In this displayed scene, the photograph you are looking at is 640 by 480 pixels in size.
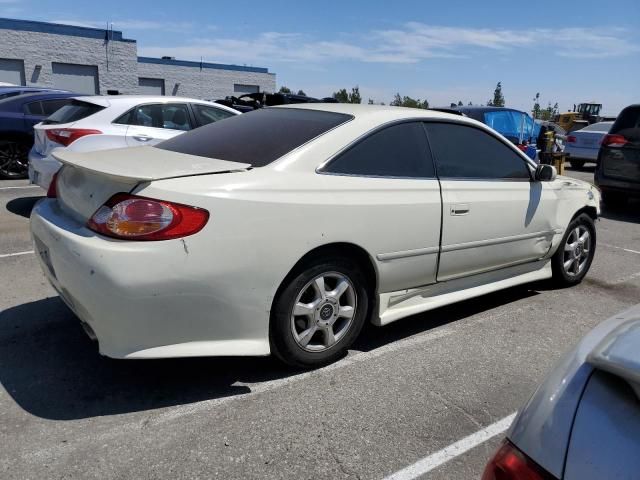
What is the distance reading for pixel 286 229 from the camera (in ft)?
9.80

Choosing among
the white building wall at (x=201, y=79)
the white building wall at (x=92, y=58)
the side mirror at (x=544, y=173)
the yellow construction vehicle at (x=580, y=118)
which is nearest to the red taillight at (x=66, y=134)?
the side mirror at (x=544, y=173)

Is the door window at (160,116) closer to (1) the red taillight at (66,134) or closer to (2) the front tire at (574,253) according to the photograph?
(1) the red taillight at (66,134)

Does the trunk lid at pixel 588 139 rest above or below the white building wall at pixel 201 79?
below

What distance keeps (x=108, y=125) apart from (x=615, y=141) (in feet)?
25.5

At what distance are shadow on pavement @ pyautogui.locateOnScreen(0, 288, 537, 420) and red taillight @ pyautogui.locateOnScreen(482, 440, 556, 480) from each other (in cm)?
197

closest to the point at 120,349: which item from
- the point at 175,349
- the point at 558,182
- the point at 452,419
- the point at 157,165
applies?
the point at 175,349

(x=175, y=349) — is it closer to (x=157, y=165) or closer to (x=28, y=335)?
(x=157, y=165)

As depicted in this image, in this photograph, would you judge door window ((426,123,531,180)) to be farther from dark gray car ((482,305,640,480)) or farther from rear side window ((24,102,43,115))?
rear side window ((24,102,43,115))

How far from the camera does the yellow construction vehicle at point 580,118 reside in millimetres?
25956

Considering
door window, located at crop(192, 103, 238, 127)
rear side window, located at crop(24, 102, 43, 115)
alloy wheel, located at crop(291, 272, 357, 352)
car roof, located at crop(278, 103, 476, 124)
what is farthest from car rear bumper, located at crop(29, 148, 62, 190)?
alloy wheel, located at crop(291, 272, 357, 352)

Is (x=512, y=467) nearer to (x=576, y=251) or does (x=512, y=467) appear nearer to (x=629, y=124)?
(x=576, y=251)

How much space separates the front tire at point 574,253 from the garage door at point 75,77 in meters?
30.2

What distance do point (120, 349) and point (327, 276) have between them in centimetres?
118

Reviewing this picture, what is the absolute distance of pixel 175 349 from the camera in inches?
111
